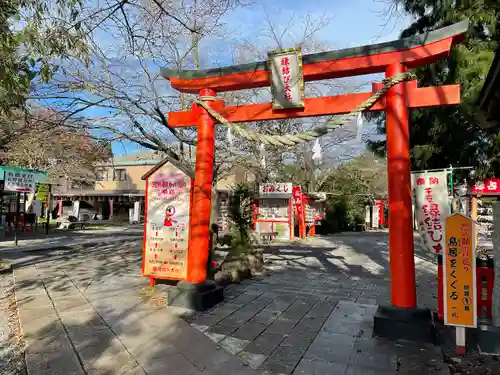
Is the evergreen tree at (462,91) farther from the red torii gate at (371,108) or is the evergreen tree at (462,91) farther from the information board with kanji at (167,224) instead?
the information board with kanji at (167,224)

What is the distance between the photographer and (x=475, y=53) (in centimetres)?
703

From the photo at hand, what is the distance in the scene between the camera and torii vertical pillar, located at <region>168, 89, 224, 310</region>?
5988 millimetres

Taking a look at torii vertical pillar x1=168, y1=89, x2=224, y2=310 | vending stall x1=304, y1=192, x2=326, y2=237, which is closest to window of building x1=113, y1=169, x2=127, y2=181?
vending stall x1=304, y1=192, x2=326, y2=237

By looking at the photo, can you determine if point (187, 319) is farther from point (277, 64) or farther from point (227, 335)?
point (277, 64)

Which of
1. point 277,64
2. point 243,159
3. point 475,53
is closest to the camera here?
point 277,64

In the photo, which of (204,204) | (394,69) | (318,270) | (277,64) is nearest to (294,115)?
(277,64)

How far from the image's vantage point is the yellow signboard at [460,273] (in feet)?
13.8

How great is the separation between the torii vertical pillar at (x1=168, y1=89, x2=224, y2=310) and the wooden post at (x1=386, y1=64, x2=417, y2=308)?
283 cm

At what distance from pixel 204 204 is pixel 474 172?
7408 millimetres

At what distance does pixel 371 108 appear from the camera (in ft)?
17.3

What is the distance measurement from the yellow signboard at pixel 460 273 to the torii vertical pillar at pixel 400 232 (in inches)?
19.7

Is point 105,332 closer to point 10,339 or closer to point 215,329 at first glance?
point 10,339

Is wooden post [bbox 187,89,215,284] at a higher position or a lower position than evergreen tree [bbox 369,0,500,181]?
lower

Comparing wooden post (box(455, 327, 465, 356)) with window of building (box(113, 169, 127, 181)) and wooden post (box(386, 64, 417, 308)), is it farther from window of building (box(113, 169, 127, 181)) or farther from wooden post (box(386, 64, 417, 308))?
window of building (box(113, 169, 127, 181))
